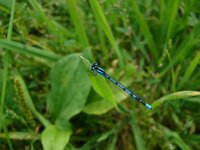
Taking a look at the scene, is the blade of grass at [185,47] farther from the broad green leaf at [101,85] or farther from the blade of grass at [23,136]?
the blade of grass at [23,136]

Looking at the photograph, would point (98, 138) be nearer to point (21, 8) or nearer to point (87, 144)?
point (87, 144)

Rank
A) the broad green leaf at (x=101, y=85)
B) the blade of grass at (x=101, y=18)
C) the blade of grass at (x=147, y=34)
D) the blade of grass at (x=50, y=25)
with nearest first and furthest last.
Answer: the broad green leaf at (x=101, y=85)
the blade of grass at (x=101, y=18)
the blade of grass at (x=50, y=25)
the blade of grass at (x=147, y=34)

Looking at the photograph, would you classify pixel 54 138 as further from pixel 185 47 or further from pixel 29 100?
pixel 185 47

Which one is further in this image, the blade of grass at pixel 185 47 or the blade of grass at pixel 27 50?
the blade of grass at pixel 185 47

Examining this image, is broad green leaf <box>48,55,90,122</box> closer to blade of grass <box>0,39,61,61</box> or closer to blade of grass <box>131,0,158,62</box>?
blade of grass <box>0,39,61,61</box>

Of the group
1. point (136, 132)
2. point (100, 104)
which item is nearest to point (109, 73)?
point (100, 104)

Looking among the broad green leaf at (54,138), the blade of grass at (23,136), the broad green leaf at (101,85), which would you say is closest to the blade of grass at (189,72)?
the broad green leaf at (101,85)
